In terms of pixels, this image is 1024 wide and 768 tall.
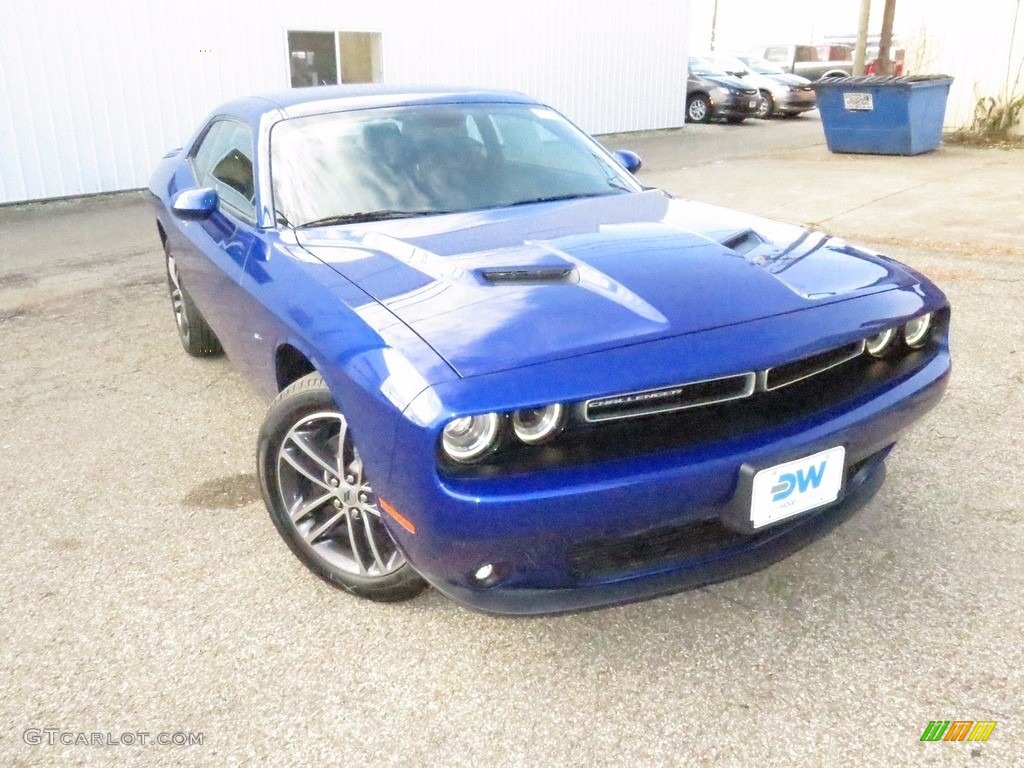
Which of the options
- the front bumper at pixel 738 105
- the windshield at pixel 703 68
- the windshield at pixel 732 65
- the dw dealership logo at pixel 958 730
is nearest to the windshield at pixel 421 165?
the dw dealership logo at pixel 958 730

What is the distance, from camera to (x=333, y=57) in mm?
11625

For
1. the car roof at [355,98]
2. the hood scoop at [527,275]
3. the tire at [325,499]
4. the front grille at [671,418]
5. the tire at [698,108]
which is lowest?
the tire at [698,108]

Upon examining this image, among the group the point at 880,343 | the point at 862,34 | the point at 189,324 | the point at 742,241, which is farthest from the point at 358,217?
the point at 862,34

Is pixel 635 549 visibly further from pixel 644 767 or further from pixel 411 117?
pixel 411 117

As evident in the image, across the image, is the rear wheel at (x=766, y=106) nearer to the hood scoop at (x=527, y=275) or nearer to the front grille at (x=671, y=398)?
the hood scoop at (x=527, y=275)

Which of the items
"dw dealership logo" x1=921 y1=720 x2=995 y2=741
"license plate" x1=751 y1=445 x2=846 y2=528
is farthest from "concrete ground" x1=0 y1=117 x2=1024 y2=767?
"license plate" x1=751 y1=445 x2=846 y2=528

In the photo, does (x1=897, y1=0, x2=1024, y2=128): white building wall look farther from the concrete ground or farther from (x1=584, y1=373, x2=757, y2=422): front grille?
(x1=584, y1=373, x2=757, y2=422): front grille

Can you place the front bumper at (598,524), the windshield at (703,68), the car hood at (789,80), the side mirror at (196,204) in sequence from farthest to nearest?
the car hood at (789,80) < the windshield at (703,68) < the side mirror at (196,204) < the front bumper at (598,524)

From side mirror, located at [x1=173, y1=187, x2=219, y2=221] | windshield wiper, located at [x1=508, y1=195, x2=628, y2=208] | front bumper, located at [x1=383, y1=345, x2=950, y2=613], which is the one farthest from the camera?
→ side mirror, located at [x1=173, y1=187, x2=219, y2=221]

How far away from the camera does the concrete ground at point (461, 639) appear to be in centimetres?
201

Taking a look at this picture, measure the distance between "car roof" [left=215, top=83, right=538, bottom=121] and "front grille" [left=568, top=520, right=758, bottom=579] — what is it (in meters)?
2.13

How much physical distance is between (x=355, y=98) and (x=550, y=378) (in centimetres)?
207

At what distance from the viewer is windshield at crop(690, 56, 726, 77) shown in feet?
62.4

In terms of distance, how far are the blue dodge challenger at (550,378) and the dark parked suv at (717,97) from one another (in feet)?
54.7
